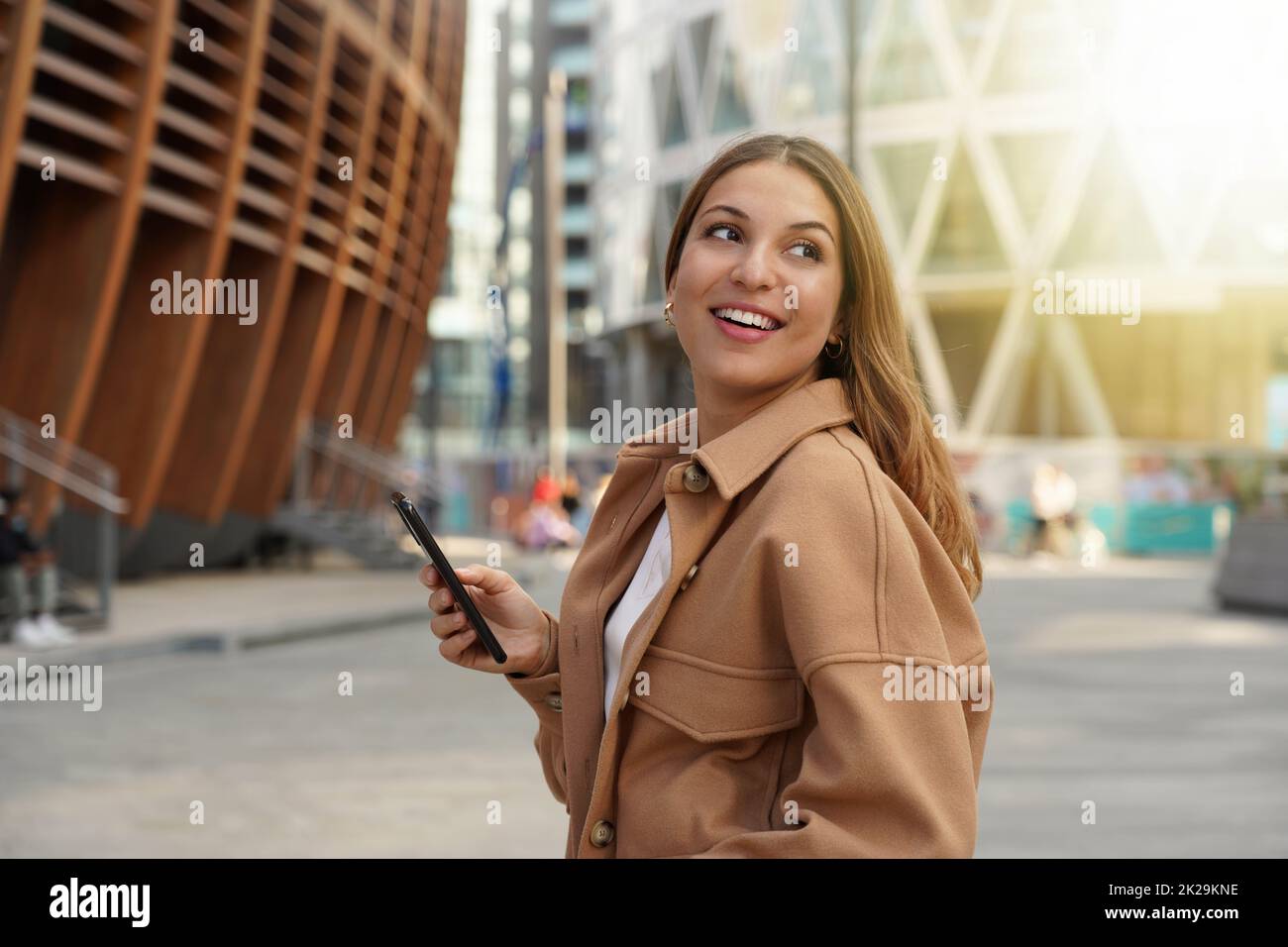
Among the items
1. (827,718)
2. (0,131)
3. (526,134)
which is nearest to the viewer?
(827,718)

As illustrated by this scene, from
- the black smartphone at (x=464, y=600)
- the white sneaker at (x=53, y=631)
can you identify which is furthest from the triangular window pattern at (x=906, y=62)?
the black smartphone at (x=464, y=600)

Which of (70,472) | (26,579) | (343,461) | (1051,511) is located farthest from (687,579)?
(1051,511)

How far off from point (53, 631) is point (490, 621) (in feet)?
41.0

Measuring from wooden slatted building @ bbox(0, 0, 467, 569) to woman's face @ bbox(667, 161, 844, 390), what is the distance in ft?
45.3

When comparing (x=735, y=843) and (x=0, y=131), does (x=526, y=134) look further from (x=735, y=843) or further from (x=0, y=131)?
(x=735, y=843)

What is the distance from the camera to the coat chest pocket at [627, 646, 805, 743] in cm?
194

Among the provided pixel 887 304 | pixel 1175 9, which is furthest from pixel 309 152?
pixel 1175 9

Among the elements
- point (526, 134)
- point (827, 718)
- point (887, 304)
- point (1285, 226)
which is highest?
point (526, 134)

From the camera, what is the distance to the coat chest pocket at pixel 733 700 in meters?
1.94

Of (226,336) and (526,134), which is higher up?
(526,134)

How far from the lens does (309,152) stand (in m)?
23.8

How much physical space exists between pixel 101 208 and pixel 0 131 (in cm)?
267

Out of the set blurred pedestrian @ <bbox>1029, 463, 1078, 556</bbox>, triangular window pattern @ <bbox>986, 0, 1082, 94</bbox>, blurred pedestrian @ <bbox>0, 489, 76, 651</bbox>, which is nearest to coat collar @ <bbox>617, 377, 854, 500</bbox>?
blurred pedestrian @ <bbox>0, 489, 76, 651</bbox>

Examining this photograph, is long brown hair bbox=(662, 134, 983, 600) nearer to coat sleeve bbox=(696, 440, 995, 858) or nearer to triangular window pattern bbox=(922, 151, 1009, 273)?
coat sleeve bbox=(696, 440, 995, 858)
